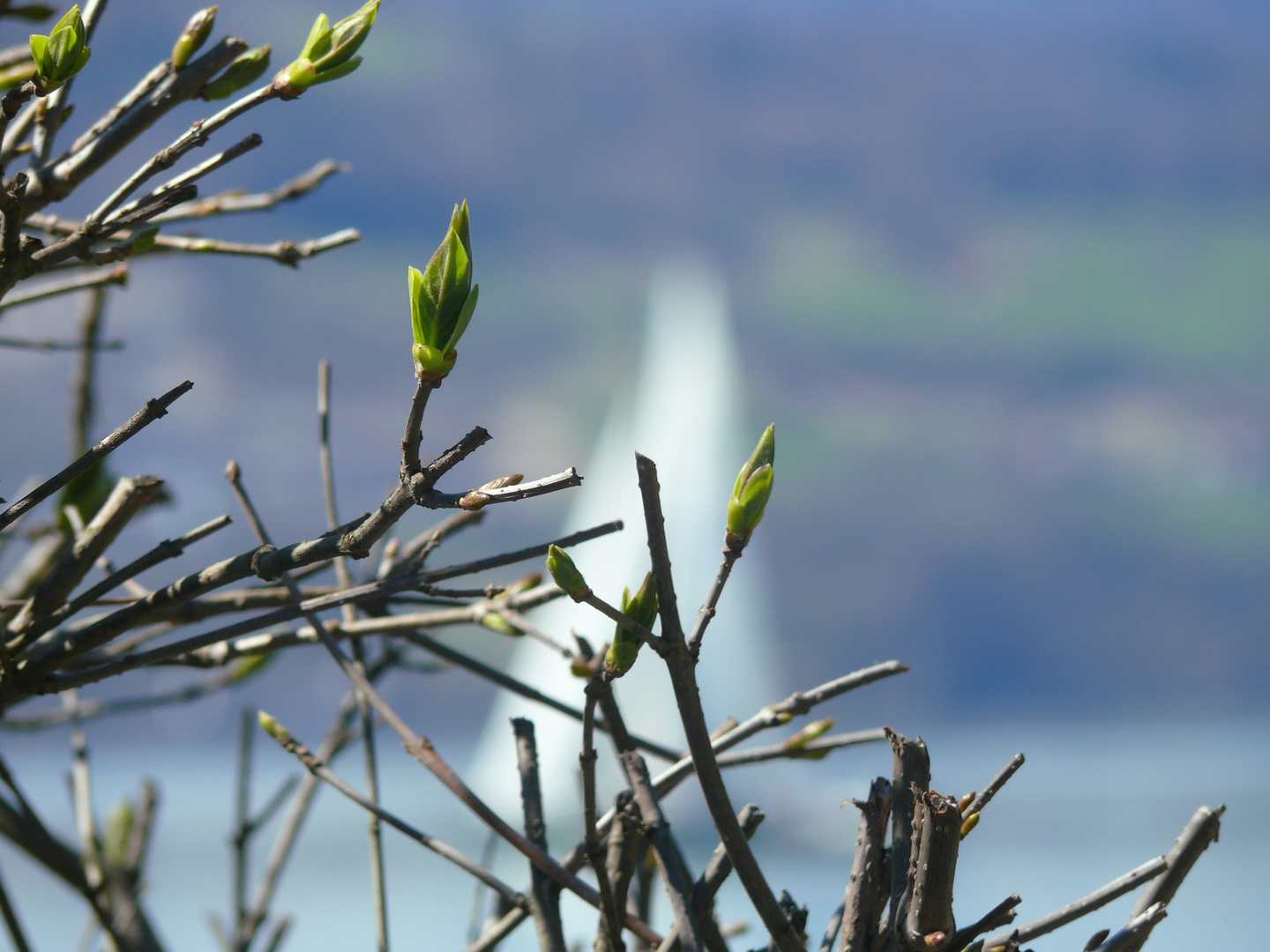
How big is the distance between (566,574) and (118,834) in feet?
2.15

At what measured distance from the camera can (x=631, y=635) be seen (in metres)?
0.25

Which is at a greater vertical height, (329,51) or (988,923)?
(329,51)

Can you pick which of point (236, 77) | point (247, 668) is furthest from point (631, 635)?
point (247, 668)

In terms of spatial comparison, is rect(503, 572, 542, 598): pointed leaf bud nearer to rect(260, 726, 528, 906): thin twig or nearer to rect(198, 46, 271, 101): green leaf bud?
rect(260, 726, 528, 906): thin twig

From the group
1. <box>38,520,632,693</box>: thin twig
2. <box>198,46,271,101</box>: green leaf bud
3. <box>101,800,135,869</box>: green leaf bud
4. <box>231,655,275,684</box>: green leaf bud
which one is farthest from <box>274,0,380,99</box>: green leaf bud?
<box>101,800,135,869</box>: green leaf bud

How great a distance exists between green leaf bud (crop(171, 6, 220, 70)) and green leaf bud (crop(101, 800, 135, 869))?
0.58 meters

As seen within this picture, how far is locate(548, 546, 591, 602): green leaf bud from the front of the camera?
0.79 feet

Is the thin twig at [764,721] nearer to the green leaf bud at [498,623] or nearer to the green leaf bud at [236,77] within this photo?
the green leaf bud at [498,623]

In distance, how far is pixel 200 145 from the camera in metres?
0.30

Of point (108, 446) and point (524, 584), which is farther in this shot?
point (524, 584)

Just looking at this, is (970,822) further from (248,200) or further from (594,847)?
(248,200)

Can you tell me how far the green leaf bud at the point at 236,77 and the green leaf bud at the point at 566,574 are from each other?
0.68 ft

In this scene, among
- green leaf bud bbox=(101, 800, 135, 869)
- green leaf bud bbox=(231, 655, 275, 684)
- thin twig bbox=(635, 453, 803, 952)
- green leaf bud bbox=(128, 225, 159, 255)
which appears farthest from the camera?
green leaf bud bbox=(101, 800, 135, 869)

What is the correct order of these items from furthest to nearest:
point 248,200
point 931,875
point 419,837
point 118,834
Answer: point 118,834 < point 248,200 < point 419,837 < point 931,875
